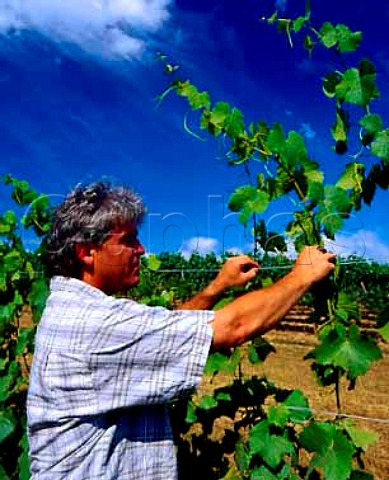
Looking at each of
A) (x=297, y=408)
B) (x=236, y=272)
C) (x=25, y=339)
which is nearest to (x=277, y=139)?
(x=236, y=272)

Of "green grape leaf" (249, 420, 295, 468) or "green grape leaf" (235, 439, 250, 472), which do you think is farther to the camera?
"green grape leaf" (235, 439, 250, 472)

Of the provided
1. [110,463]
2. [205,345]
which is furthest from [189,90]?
[110,463]

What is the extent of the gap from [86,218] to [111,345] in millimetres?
393

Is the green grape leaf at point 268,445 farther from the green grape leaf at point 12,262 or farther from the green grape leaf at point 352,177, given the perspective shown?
the green grape leaf at point 12,262

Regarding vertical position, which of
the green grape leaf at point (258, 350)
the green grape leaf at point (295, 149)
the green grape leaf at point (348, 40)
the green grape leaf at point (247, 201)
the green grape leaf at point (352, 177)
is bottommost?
the green grape leaf at point (258, 350)

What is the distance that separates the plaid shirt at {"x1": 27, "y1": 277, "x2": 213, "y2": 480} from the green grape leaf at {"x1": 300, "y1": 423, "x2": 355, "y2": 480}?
0.50m

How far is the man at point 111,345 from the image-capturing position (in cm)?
179

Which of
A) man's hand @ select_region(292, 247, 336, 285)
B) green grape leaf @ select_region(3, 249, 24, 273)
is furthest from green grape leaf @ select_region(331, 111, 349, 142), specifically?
green grape leaf @ select_region(3, 249, 24, 273)

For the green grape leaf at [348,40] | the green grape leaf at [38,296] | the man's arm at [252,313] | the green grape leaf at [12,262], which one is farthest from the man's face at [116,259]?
the green grape leaf at [12,262]

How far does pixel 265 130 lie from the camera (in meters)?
2.64

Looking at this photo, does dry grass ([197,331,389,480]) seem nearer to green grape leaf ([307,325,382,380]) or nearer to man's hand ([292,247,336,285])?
green grape leaf ([307,325,382,380])

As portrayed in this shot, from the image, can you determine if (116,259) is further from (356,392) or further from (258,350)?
(356,392)

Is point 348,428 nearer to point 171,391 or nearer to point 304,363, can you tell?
point 171,391

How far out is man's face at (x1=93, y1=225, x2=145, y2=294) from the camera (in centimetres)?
196
